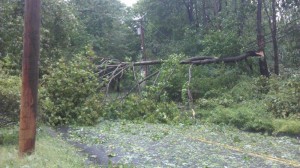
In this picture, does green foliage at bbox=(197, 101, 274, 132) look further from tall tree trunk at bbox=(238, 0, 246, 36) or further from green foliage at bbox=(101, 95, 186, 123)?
tall tree trunk at bbox=(238, 0, 246, 36)

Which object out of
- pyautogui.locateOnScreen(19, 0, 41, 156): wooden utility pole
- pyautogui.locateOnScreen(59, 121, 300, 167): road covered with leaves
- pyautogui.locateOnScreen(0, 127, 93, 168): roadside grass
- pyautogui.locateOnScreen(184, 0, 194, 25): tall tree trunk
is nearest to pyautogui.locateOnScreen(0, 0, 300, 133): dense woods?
pyautogui.locateOnScreen(0, 127, 93, 168): roadside grass

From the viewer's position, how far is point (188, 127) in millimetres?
11555

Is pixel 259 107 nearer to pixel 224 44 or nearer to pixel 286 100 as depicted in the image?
pixel 286 100

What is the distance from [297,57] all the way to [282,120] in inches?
206

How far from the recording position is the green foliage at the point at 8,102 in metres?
8.28

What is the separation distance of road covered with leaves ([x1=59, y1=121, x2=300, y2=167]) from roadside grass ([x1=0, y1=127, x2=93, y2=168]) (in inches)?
18.7

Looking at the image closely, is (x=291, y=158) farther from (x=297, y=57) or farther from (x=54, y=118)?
(x=297, y=57)

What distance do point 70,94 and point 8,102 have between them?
4343 mm

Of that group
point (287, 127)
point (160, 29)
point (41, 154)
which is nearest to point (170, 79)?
point (287, 127)

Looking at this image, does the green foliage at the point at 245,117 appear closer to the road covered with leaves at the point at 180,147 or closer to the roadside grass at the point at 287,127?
the roadside grass at the point at 287,127

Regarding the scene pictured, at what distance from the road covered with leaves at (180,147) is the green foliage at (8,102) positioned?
157 cm

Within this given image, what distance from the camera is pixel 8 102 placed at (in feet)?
27.3

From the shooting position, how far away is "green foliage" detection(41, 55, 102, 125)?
1230cm

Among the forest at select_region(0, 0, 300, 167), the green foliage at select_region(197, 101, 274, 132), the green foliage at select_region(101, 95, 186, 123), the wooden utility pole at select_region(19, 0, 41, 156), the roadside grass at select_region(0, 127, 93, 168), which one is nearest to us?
the roadside grass at select_region(0, 127, 93, 168)
